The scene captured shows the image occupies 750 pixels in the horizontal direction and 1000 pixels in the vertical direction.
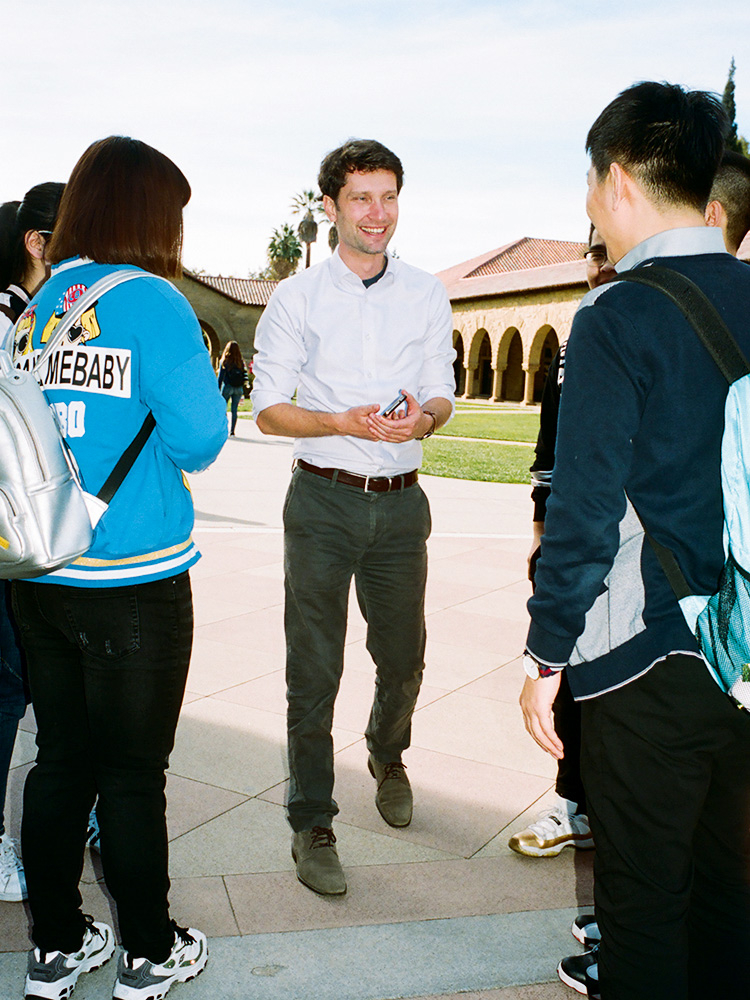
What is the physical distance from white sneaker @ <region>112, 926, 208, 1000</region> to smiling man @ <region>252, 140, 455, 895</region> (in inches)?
26.0

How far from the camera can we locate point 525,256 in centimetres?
7212

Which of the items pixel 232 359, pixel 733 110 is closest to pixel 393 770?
pixel 232 359

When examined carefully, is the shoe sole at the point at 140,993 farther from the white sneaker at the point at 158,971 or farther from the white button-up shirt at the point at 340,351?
the white button-up shirt at the point at 340,351

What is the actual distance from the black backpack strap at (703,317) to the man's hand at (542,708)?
742 mm

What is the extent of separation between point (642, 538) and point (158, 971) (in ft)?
5.80

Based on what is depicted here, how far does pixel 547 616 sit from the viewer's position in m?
1.95

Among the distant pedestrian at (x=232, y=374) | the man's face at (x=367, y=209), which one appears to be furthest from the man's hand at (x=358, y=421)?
the distant pedestrian at (x=232, y=374)

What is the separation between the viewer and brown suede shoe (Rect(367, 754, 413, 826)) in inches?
142

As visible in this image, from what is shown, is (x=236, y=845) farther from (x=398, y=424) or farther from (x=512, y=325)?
(x=512, y=325)

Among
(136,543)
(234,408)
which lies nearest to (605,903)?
(136,543)

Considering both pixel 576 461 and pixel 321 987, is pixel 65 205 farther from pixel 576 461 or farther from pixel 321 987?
pixel 321 987

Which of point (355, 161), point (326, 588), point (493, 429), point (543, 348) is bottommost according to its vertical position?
point (493, 429)

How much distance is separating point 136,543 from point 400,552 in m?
1.39

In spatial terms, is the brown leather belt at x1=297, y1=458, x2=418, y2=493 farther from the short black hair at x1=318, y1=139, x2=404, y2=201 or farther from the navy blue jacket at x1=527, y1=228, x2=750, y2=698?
the navy blue jacket at x1=527, y1=228, x2=750, y2=698
